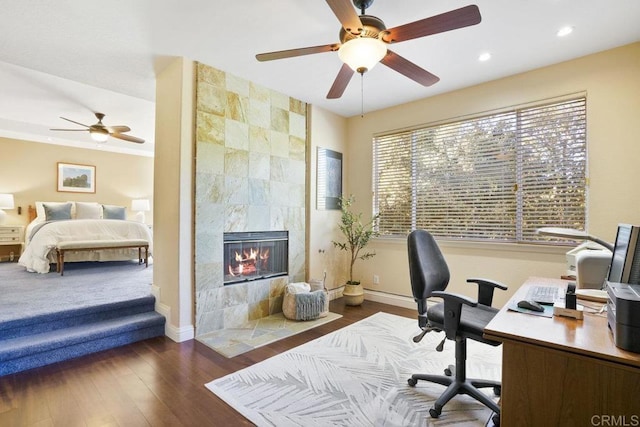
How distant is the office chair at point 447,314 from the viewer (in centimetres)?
181

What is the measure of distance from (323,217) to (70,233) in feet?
13.1

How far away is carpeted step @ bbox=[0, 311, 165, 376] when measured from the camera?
2.34 m

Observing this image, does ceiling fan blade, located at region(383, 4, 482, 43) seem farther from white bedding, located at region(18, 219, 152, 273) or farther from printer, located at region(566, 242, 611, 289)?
white bedding, located at region(18, 219, 152, 273)

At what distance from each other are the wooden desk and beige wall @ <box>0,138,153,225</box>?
8279 millimetres

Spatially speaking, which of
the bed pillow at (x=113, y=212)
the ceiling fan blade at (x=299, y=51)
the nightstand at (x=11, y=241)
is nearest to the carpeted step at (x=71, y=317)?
the ceiling fan blade at (x=299, y=51)

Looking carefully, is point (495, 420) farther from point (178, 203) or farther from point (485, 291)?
point (178, 203)

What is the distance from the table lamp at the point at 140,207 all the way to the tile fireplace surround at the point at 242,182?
523cm

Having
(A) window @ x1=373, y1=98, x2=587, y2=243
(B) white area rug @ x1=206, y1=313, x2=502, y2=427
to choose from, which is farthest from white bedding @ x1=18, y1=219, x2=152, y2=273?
(A) window @ x1=373, y1=98, x2=587, y2=243

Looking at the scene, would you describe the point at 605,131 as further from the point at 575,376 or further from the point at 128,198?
the point at 128,198

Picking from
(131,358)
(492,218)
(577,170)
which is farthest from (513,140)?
(131,358)

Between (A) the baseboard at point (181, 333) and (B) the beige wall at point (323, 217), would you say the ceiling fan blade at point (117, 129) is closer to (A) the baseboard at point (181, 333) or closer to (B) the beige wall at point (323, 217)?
(B) the beige wall at point (323, 217)

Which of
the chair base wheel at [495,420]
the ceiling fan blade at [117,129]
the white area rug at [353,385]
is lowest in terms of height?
the white area rug at [353,385]

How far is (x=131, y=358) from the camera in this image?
8.43ft

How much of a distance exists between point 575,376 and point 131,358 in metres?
2.96
